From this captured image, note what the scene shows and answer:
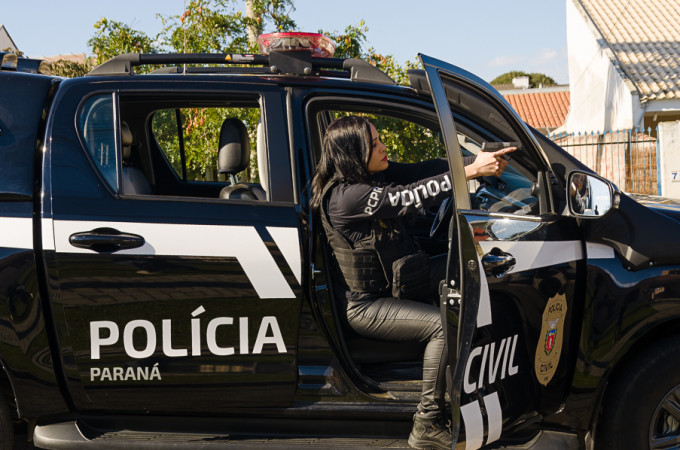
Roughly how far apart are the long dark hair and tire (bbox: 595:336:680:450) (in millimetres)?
1277

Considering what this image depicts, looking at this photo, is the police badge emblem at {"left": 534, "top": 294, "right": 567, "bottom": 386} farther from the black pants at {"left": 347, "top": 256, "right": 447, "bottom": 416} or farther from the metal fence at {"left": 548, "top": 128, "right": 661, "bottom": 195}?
the metal fence at {"left": 548, "top": 128, "right": 661, "bottom": 195}

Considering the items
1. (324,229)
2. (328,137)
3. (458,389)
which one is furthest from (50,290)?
(458,389)

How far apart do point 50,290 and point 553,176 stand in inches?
76.4

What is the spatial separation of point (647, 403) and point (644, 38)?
19.7 meters

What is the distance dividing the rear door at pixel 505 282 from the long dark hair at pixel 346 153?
0.39 metres

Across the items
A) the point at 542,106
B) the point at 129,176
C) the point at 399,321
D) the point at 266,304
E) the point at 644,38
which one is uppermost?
the point at 542,106

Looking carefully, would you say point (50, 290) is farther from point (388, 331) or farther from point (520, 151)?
point (520, 151)

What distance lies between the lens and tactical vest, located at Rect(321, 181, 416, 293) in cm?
284

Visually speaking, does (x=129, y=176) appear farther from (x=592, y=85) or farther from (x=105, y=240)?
(x=592, y=85)

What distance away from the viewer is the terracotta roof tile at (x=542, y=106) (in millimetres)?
36781

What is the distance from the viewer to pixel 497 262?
254 cm

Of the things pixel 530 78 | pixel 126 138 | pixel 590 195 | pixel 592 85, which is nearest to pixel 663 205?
pixel 590 195

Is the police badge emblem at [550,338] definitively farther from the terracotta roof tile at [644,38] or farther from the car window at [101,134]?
the terracotta roof tile at [644,38]

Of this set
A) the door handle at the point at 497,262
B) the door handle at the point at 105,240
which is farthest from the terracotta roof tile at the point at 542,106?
the door handle at the point at 105,240
